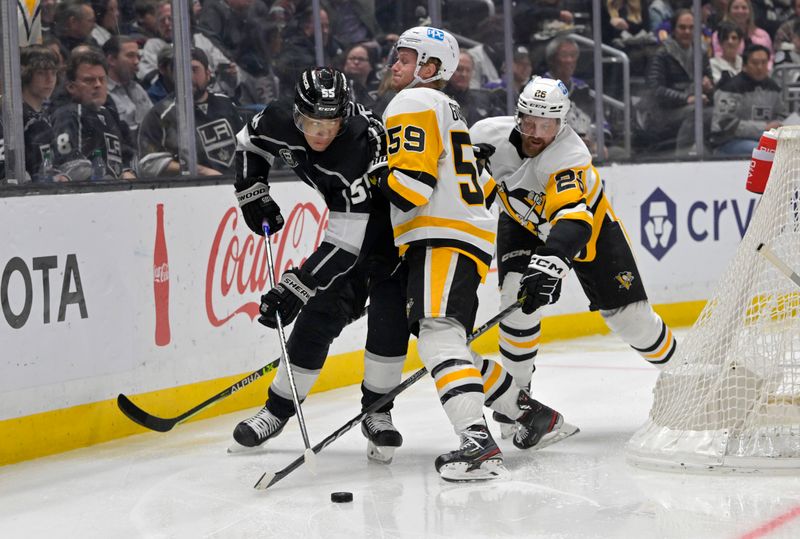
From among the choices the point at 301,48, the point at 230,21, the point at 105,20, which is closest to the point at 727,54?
the point at 301,48

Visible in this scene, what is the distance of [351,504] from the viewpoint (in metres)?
3.22

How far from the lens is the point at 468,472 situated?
3.34 metres

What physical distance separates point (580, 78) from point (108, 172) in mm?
3055

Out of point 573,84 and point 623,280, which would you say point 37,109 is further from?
point 573,84

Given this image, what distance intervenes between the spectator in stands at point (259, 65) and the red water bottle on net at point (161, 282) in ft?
2.75

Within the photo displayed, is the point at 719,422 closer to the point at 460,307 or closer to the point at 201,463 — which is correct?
the point at 460,307

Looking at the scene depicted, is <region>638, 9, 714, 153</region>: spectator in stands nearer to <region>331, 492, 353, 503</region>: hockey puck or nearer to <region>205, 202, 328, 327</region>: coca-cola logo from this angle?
<region>205, 202, 328, 327</region>: coca-cola logo

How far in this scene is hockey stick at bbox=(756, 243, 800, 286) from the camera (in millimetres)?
3517

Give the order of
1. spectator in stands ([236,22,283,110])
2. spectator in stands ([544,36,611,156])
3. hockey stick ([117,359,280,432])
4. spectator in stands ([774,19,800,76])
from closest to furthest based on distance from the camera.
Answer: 1. hockey stick ([117,359,280,432])
2. spectator in stands ([236,22,283,110])
3. spectator in stands ([544,36,611,156])
4. spectator in stands ([774,19,800,76])

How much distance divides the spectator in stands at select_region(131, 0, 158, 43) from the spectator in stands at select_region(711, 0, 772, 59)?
3904 mm

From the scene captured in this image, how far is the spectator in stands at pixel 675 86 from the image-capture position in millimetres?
6863

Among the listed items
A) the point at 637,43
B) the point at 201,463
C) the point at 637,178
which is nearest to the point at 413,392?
the point at 201,463

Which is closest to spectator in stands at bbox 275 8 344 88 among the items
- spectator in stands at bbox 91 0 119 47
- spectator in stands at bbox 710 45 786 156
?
spectator in stands at bbox 91 0 119 47

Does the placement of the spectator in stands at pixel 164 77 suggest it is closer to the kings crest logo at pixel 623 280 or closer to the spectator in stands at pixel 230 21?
the spectator in stands at pixel 230 21
